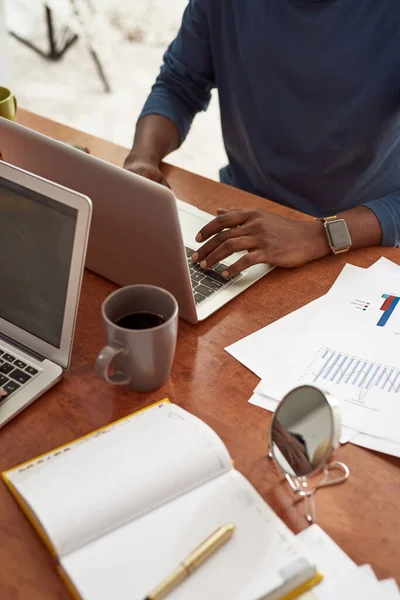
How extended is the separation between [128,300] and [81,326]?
152mm

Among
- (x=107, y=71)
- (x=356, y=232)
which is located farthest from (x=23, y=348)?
(x=107, y=71)

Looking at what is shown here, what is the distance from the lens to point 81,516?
0.64 metres

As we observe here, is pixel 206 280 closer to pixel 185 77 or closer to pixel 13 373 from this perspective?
pixel 13 373

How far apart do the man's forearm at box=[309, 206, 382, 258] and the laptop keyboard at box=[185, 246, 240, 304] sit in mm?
164

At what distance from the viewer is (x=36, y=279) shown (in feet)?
2.76

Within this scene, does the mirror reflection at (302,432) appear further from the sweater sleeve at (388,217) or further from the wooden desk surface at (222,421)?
the sweater sleeve at (388,217)

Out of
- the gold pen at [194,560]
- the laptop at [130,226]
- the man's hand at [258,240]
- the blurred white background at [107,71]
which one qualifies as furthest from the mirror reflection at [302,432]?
the blurred white background at [107,71]

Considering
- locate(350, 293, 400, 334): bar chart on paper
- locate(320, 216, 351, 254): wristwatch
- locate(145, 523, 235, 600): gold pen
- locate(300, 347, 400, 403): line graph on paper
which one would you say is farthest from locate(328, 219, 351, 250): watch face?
locate(145, 523, 235, 600): gold pen

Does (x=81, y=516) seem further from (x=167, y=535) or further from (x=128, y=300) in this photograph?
(x=128, y=300)

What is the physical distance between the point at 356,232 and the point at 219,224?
0.25 m

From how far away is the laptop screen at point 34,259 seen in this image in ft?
2.58

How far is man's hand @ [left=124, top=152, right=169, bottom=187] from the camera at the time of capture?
1.27 meters

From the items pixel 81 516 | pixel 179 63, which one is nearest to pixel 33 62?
pixel 179 63

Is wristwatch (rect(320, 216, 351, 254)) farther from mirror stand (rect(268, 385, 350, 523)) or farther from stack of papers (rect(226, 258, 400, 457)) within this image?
mirror stand (rect(268, 385, 350, 523))
